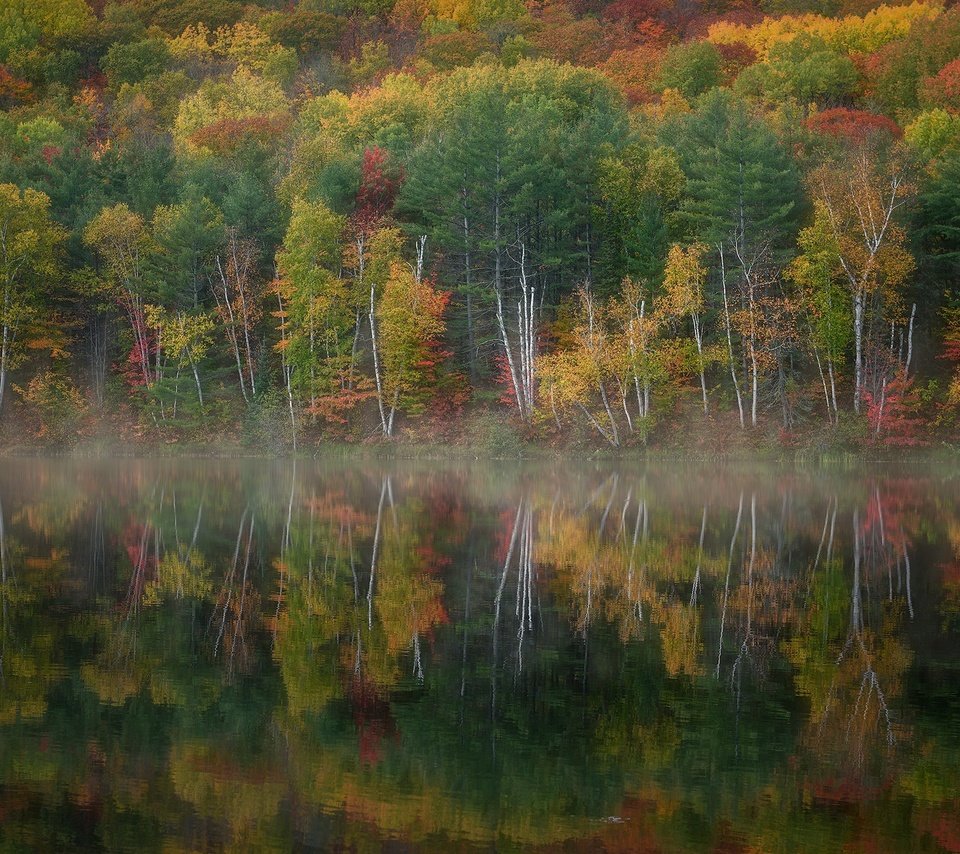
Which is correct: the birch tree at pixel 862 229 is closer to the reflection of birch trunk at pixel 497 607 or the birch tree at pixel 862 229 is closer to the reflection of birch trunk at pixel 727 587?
the reflection of birch trunk at pixel 727 587

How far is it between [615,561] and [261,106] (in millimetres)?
78852

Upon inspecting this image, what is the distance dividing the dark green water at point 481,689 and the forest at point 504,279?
92.9 feet

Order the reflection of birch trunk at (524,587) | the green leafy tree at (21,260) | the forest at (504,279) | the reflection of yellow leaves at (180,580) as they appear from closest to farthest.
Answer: the reflection of birch trunk at (524,587) < the reflection of yellow leaves at (180,580) < the forest at (504,279) < the green leafy tree at (21,260)

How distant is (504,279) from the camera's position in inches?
2532

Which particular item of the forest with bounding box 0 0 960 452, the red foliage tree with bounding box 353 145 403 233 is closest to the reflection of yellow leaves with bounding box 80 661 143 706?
the forest with bounding box 0 0 960 452

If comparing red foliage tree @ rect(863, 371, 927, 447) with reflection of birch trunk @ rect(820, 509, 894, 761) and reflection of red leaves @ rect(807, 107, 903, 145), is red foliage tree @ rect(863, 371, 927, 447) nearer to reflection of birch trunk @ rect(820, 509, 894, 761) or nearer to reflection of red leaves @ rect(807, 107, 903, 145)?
reflection of red leaves @ rect(807, 107, 903, 145)

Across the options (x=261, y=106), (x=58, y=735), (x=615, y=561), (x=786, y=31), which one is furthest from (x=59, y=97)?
(x=58, y=735)

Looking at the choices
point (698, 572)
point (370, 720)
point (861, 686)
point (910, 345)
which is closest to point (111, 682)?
point (370, 720)

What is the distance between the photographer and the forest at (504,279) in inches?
2279

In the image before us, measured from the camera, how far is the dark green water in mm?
11016

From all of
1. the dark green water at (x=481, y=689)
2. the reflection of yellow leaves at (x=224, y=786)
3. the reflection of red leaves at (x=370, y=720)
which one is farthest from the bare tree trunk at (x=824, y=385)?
the reflection of yellow leaves at (x=224, y=786)

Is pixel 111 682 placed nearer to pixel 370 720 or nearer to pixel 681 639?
pixel 370 720

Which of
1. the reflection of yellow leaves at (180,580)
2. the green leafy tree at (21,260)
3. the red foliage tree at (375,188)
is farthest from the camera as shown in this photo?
the red foliage tree at (375,188)

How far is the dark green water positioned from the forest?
28.3 meters
